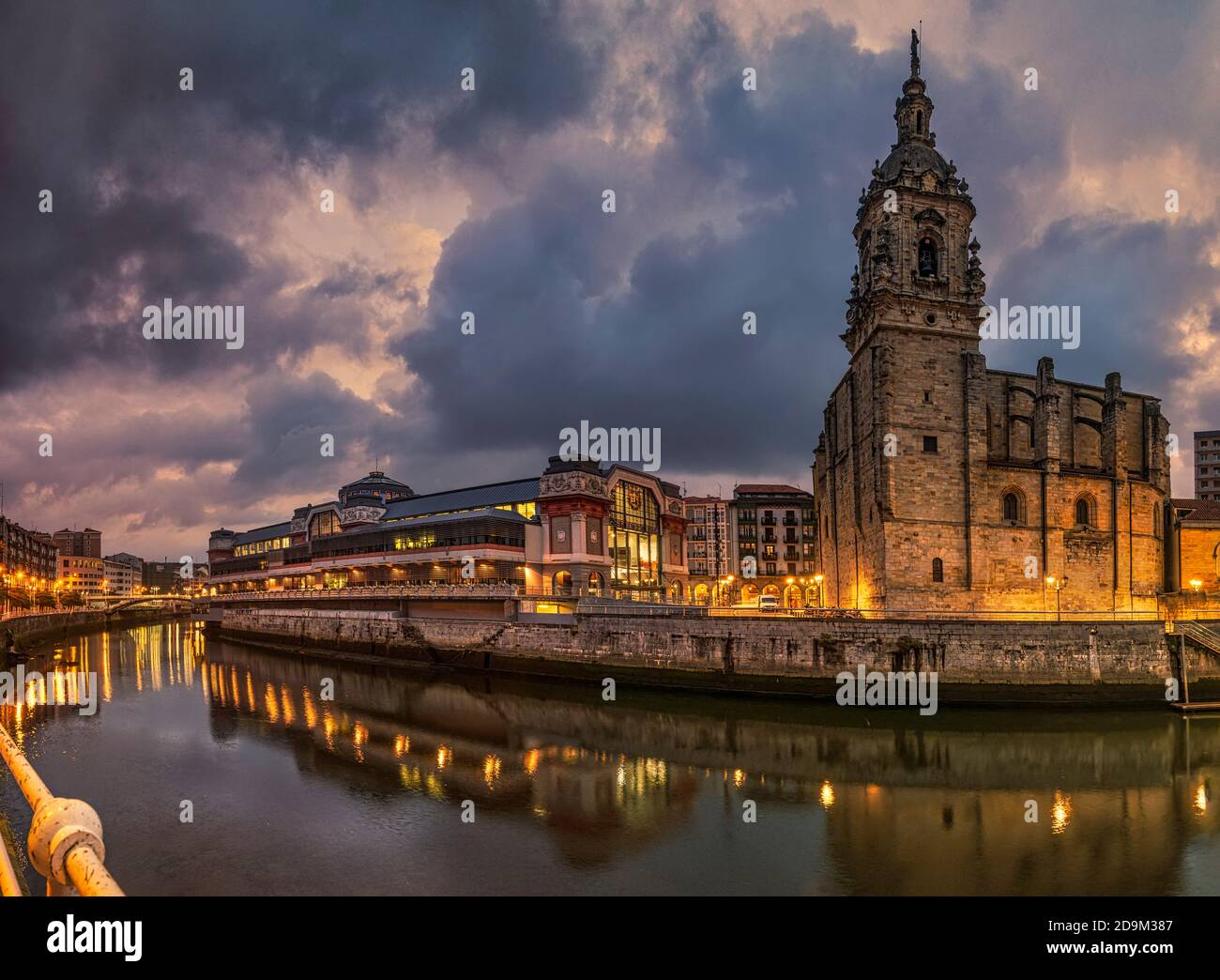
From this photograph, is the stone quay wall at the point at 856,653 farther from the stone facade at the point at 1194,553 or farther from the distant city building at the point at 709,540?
the distant city building at the point at 709,540

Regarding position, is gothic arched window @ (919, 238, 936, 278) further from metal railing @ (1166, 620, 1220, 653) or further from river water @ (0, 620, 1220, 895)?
river water @ (0, 620, 1220, 895)

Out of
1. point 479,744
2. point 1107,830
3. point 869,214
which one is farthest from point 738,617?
point 869,214

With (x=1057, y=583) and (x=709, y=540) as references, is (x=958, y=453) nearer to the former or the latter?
(x=1057, y=583)

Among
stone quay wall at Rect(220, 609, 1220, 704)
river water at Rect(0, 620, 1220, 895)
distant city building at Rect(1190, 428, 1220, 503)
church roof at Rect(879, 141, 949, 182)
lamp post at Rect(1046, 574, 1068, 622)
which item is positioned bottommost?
river water at Rect(0, 620, 1220, 895)

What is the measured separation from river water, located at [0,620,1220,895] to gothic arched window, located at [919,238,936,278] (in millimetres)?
29571

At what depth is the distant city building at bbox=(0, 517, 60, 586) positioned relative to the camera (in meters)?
126

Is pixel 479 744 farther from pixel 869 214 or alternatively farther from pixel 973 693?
pixel 869 214

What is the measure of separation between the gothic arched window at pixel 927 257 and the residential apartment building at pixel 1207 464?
104 meters

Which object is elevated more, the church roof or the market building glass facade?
the church roof

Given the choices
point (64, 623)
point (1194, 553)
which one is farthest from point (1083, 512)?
point (64, 623)

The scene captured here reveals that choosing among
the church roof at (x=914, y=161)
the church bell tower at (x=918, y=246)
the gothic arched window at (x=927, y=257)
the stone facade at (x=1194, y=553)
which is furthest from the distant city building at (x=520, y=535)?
the stone facade at (x=1194, y=553)

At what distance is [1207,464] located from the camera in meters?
121

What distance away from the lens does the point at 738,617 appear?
39531mm

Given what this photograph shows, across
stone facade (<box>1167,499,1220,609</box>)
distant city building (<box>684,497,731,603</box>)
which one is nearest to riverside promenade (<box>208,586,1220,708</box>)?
stone facade (<box>1167,499,1220,609</box>)
